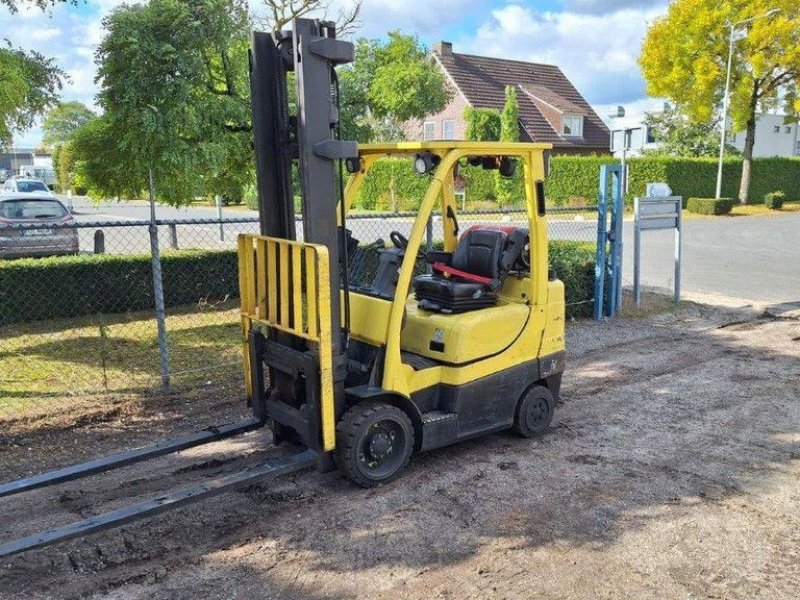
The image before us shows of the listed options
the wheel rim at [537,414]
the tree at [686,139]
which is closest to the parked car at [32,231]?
the wheel rim at [537,414]

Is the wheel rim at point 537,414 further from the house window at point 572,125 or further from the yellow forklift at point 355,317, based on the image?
the house window at point 572,125

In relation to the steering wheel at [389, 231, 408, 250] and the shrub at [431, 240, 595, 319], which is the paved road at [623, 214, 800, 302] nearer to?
the shrub at [431, 240, 595, 319]

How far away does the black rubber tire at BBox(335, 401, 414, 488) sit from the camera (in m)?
4.40

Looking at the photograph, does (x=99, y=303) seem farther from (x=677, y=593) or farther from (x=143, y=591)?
(x=677, y=593)

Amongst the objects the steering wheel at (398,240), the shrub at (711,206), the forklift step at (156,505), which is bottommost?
the forklift step at (156,505)

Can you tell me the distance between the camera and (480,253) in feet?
17.5

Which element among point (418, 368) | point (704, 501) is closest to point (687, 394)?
point (704, 501)

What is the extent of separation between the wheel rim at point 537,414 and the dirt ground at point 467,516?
15 cm

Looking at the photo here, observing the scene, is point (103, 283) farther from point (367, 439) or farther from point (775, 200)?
point (775, 200)

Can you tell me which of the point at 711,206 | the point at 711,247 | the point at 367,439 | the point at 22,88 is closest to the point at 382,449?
the point at 367,439

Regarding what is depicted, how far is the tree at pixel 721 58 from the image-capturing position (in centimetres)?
2769

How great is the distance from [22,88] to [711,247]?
56.5 ft

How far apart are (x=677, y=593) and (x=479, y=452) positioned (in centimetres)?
195

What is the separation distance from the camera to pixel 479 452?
527cm
